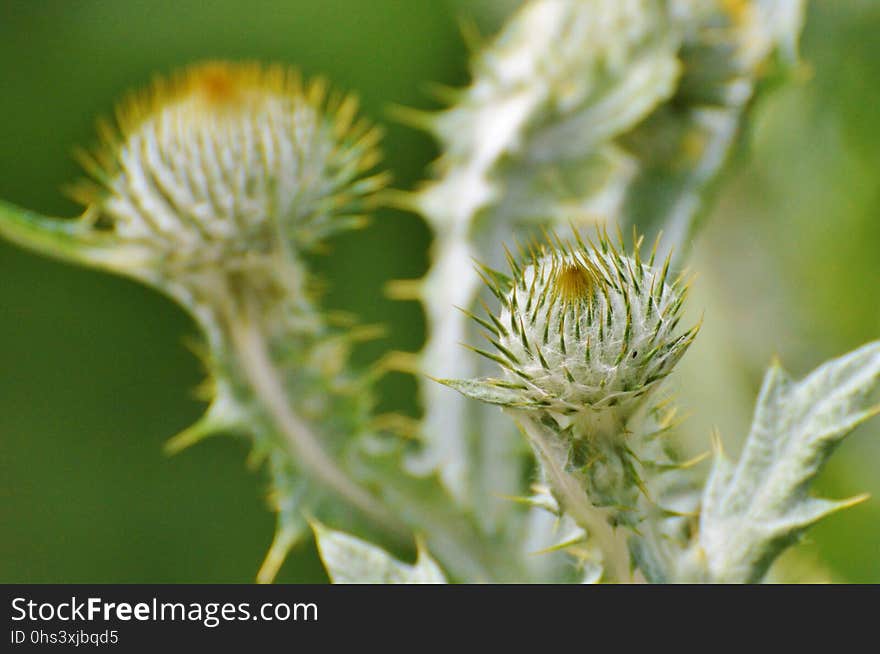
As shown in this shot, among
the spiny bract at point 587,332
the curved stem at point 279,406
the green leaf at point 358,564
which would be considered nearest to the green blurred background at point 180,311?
the curved stem at point 279,406

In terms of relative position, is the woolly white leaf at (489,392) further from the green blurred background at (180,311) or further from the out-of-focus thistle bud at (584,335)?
the green blurred background at (180,311)

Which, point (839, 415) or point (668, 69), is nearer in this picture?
point (839, 415)

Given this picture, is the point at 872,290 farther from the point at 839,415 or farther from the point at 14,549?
the point at 14,549

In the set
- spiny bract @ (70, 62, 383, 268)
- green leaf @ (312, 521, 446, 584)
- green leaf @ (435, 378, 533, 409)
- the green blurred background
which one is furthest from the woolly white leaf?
the green blurred background

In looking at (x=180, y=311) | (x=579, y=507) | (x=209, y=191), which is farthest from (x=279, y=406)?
(x=180, y=311)

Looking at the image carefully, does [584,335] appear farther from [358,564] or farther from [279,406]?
[279,406]

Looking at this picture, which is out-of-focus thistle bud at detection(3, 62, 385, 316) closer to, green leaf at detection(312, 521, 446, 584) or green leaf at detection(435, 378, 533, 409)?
green leaf at detection(312, 521, 446, 584)
